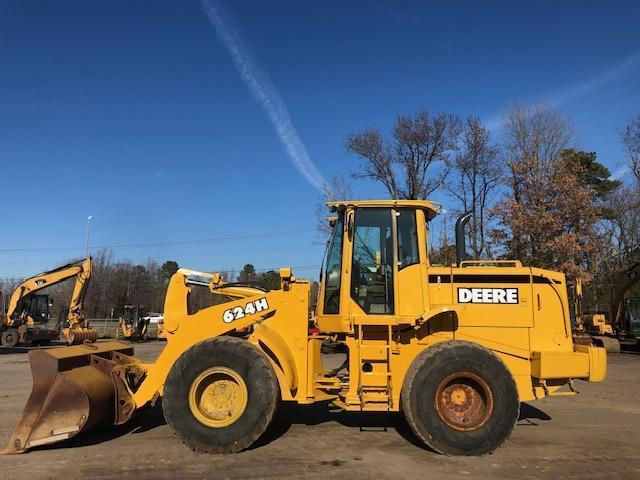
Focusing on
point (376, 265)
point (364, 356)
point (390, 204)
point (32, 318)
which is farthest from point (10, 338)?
point (390, 204)

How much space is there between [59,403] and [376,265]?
4.23 meters

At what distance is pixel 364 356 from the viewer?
6480 mm

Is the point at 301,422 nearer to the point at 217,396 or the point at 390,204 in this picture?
the point at 217,396

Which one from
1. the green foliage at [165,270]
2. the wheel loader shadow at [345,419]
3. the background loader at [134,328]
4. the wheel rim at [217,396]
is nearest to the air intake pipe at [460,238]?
the wheel loader shadow at [345,419]

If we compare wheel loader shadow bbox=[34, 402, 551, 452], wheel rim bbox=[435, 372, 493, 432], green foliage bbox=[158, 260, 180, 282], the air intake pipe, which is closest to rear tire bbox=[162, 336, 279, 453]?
wheel loader shadow bbox=[34, 402, 551, 452]

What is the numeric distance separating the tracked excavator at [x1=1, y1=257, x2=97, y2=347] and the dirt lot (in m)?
17.1

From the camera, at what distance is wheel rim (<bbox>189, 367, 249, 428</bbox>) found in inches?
240

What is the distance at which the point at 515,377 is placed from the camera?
6492 mm

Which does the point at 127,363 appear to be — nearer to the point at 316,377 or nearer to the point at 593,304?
the point at 316,377

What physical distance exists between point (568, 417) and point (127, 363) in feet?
22.8

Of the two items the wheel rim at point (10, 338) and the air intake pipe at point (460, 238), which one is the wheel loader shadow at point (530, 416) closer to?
the air intake pipe at point (460, 238)

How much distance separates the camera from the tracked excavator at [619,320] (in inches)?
852

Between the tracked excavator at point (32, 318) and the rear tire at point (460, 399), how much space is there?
2117 cm

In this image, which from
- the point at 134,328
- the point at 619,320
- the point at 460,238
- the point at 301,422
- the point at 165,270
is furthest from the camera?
the point at 165,270
